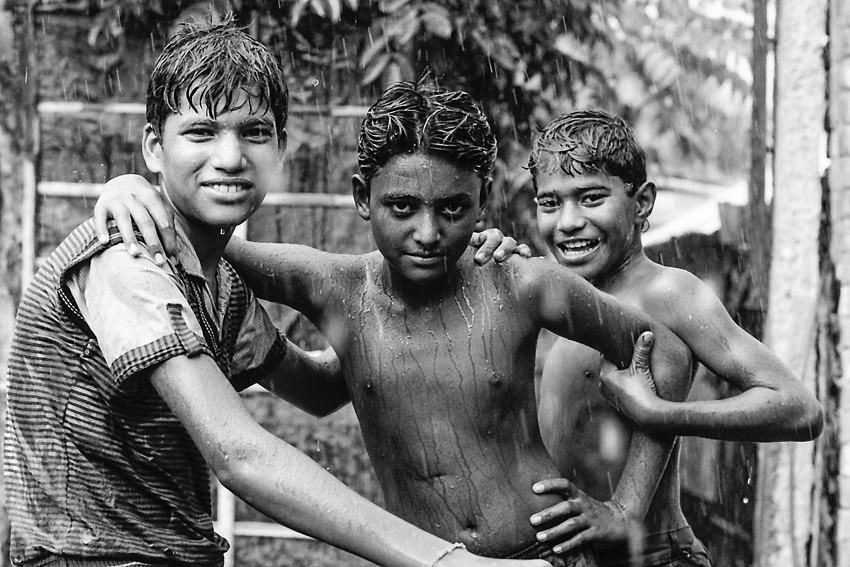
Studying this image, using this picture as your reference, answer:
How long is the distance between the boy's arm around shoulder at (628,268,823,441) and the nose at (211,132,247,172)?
1182 mm

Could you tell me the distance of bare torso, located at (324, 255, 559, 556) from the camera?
2.66 meters

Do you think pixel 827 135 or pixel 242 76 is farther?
pixel 827 135

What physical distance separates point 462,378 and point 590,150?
2.83 ft

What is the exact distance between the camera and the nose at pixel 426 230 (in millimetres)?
2510

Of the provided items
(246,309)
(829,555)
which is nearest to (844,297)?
(829,555)

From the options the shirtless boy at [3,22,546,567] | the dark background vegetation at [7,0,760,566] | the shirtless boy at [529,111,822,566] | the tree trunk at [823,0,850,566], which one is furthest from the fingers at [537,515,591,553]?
the dark background vegetation at [7,0,760,566]

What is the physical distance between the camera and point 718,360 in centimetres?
307

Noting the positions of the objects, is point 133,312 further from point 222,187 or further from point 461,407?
point 461,407

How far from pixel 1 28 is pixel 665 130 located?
2949mm

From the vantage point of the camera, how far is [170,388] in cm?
199

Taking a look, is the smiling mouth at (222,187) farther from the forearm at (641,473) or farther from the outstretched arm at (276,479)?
the forearm at (641,473)

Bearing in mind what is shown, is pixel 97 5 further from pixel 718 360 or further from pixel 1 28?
pixel 718 360

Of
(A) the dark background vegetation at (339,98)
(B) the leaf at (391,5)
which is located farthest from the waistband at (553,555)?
(B) the leaf at (391,5)

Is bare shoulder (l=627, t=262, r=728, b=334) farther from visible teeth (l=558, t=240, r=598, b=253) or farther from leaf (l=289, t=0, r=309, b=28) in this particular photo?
leaf (l=289, t=0, r=309, b=28)
